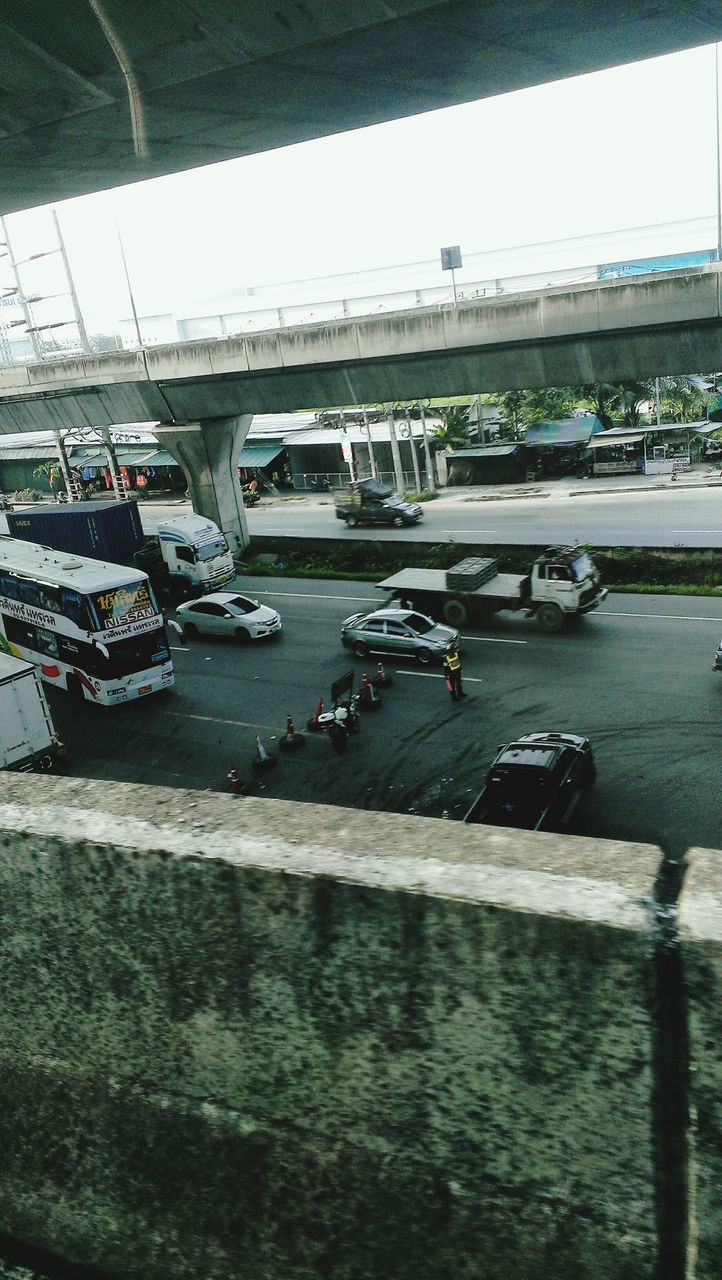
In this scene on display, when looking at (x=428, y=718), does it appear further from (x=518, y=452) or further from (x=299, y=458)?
(x=299, y=458)

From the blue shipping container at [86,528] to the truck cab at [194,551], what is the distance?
1193mm

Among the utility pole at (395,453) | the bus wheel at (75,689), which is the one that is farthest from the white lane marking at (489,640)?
the utility pole at (395,453)

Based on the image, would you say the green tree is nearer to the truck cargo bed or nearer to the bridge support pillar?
the bridge support pillar

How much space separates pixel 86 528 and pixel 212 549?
411cm

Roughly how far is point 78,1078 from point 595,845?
1.51 metres

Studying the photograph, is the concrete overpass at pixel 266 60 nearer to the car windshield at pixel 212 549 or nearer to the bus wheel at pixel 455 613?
the bus wheel at pixel 455 613

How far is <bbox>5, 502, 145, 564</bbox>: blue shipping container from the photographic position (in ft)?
92.3

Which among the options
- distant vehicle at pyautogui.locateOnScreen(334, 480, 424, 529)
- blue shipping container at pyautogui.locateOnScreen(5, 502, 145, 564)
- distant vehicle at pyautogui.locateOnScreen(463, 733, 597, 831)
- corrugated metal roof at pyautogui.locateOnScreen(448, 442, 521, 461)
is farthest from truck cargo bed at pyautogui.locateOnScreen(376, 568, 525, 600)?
corrugated metal roof at pyautogui.locateOnScreen(448, 442, 521, 461)

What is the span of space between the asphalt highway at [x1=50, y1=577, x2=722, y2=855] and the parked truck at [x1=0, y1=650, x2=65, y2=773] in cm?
94

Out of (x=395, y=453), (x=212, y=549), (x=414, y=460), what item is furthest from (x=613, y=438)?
(x=212, y=549)

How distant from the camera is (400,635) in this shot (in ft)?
70.0

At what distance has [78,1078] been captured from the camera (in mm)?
2301

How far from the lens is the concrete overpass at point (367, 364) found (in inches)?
854

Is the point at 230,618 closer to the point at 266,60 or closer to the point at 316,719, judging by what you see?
the point at 316,719
